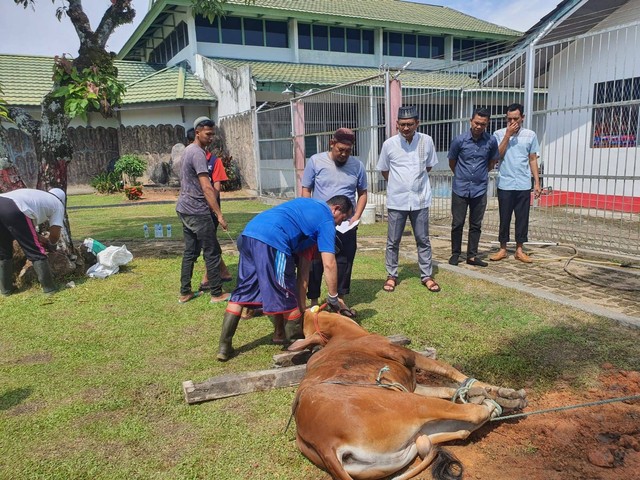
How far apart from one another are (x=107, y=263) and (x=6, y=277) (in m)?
1.17

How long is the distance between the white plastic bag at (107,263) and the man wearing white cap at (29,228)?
629 millimetres

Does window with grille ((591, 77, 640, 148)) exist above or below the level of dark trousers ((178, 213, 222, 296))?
above

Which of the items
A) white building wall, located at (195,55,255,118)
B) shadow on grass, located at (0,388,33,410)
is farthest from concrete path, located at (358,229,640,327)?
white building wall, located at (195,55,255,118)

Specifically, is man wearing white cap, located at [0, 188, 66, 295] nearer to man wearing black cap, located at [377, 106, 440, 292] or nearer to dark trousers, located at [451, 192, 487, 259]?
man wearing black cap, located at [377, 106, 440, 292]

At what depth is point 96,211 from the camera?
14211 millimetres

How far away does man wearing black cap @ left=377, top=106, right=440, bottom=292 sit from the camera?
553 cm

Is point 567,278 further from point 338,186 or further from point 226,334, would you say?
point 226,334


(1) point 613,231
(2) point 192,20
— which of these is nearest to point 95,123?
(2) point 192,20

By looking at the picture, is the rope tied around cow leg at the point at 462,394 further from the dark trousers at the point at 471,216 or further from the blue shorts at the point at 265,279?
the dark trousers at the point at 471,216

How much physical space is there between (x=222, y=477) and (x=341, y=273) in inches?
104

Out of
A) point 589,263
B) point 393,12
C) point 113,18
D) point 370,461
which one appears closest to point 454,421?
point 370,461

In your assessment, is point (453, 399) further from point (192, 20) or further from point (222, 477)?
point (192, 20)

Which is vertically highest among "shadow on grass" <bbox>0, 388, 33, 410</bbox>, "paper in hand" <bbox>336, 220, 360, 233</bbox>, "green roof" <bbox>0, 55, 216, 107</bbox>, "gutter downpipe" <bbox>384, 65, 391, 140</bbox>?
"green roof" <bbox>0, 55, 216, 107</bbox>

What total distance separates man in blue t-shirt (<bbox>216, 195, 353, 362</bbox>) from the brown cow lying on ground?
0.85m
